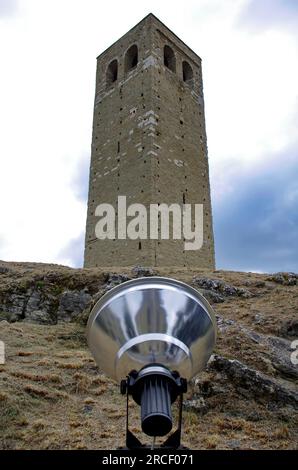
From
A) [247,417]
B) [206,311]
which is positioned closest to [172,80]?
→ [247,417]

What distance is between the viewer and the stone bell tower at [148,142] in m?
17.8

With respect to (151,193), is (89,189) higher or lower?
higher

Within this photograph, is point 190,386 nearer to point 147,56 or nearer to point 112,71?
point 147,56

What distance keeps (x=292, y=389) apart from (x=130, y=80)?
18547mm

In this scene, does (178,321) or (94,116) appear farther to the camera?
(94,116)

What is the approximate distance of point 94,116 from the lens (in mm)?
22547

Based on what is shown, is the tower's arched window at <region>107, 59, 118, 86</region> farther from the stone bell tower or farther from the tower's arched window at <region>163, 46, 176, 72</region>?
the tower's arched window at <region>163, 46, 176, 72</region>

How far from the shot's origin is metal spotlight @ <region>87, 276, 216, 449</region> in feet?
6.93

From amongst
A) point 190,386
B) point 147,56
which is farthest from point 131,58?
point 190,386

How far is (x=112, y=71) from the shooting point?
78.1 ft

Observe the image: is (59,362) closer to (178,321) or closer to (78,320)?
(78,320)

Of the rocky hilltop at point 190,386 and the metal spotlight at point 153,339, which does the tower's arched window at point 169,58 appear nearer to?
the rocky hilltop at point 190,386
